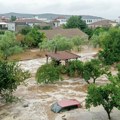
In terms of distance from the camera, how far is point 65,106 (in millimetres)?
22109

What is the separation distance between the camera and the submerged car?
22.0 m

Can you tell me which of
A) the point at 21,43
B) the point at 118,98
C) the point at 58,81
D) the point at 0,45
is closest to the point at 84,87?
the point at 58,81

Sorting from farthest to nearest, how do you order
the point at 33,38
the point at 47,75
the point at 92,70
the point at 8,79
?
1. the point at 33,38
2. the point at 47,75
3. the point at 92,70
4. the point at 8,79

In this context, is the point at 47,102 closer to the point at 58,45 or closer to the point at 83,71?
the point at 83,71

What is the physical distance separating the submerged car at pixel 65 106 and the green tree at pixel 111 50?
15168 millimetres

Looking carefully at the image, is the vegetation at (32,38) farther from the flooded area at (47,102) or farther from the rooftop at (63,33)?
the flooded area at (47,102)

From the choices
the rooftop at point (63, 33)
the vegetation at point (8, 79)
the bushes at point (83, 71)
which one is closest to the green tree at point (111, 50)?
the bushes at point (83, 71)

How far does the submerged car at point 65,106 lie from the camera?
2200cm

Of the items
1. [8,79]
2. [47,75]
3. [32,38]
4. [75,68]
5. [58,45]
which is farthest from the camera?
[32,38]

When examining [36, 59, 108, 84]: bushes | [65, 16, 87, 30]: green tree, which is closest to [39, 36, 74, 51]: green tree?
[36, 59, 108, 84]: bushes

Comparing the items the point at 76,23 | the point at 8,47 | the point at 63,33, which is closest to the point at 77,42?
the point at 63,33

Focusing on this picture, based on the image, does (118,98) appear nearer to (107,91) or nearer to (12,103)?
(107,91)

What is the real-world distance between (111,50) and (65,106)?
57.1 ft

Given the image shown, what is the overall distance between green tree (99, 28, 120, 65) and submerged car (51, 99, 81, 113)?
15.2 m
